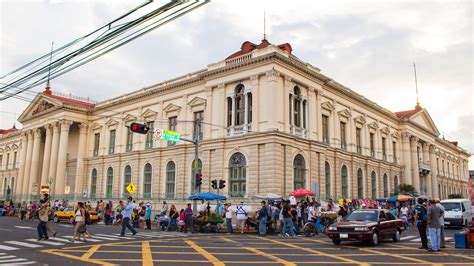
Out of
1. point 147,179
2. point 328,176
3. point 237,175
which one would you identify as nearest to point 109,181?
point 147,179

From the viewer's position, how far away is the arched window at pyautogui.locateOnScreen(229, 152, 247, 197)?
107ft

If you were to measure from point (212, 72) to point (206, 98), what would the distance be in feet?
7.98

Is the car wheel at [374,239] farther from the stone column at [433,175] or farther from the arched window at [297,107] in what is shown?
the stone column at [433,175]

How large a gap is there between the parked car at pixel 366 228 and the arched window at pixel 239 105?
59.1 feet

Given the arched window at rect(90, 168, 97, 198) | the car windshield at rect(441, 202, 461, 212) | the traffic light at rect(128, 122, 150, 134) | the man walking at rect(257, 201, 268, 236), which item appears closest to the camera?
the traffic light at rect(128, 122, 150, 134)

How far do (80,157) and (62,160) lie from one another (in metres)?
2.24

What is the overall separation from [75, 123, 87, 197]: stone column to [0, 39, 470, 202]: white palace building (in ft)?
0.40

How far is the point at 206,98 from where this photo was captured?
1453 inches

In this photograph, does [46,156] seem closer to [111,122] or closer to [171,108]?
[111,122]

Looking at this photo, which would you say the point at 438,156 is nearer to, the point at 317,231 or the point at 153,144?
the point at 153,144

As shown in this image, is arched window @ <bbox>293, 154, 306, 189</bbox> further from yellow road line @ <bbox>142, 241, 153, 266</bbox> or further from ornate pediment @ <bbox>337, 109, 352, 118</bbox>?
yellow road line @ <bbox>142, 241, 153, 266</bbox>

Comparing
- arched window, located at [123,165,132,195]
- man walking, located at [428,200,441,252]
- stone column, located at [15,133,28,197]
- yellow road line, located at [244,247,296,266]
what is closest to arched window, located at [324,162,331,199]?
arched window, located at [123,165,132,195]

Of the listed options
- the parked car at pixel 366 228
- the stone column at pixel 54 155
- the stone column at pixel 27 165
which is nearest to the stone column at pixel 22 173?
the stone column at pixel 27 165

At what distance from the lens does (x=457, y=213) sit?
26.1m
